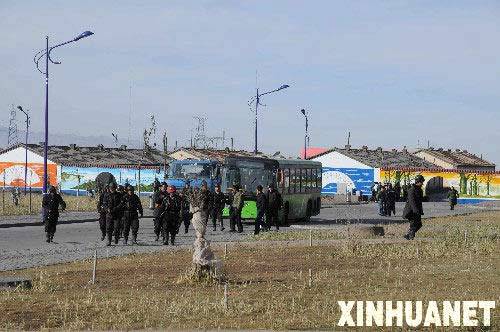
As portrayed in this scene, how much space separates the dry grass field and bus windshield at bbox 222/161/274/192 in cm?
1339

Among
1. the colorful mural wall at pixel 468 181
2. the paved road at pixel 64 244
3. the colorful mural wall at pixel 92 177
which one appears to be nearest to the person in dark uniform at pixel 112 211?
the paved road at pixel 64 244

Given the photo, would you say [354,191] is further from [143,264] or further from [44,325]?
[44,325]

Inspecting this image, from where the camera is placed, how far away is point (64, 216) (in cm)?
4159

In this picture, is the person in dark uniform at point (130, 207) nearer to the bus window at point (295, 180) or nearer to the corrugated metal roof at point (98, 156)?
the bus window at point (295, 180)

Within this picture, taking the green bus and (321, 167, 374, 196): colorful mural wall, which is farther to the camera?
(321, 167, 374, 196): colorful mural wall

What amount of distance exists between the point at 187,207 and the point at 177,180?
460 inches

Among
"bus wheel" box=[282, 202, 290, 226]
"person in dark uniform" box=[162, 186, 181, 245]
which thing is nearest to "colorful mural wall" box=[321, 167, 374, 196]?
"bus wheel" box=[282, 202, 290, 226]

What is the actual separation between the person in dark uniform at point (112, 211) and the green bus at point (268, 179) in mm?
12047

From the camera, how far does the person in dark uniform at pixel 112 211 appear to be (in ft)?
83.6

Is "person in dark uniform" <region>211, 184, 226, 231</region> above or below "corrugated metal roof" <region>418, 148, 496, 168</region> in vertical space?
below

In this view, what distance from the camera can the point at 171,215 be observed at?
26.2 metres

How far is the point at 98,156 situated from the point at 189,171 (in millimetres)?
55947

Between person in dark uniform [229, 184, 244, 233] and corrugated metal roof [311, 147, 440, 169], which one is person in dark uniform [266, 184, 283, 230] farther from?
corrugated metal roof [311, 147, 440, 169]

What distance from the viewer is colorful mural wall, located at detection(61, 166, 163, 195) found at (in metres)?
81.1
